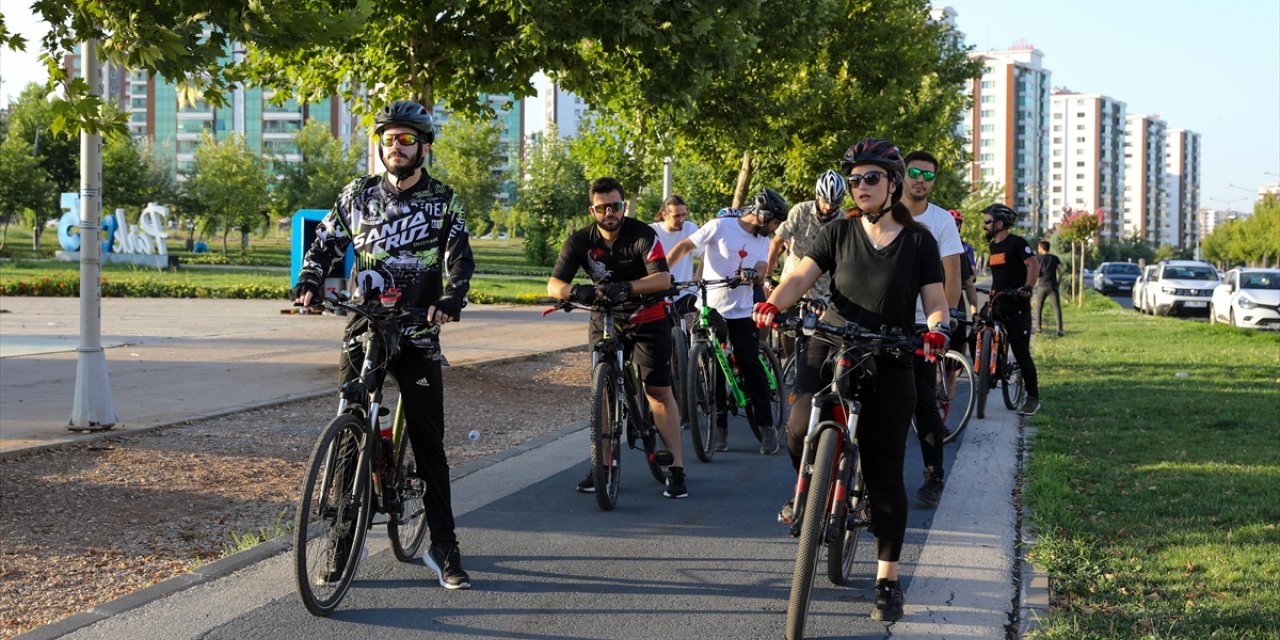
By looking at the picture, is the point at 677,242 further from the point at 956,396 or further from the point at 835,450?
the point at 835,450

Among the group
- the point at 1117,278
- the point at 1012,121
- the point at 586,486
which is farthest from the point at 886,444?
the point at 1012,121

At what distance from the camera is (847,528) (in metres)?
5.10

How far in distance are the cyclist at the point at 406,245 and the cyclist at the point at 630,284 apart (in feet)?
5.45

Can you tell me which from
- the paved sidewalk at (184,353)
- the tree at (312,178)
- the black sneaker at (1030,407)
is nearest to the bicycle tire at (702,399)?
the black sneaker at (1030,407)

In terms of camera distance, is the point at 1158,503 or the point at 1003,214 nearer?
the point at 1158,503

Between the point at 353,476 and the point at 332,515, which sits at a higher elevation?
the point at 353,476

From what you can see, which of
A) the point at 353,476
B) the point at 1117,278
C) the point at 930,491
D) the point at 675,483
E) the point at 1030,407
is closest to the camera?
the point at 353,476

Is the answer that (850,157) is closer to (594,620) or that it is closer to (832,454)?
(832,454)

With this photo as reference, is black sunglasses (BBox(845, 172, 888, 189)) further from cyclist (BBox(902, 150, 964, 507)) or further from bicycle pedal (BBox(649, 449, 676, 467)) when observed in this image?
bicycle pedal (BBox(649, 449, 676, 467))

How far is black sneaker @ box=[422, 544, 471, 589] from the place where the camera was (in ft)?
17.9

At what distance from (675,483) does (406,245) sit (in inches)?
114

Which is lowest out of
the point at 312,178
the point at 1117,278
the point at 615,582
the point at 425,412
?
the point at 615,582

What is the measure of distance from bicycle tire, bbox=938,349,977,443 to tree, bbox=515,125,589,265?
4893 cm

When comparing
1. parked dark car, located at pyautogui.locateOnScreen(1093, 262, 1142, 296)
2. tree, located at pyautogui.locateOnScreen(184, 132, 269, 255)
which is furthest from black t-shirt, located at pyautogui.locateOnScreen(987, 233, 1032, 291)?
tree, located at pyautogui.locateOnScreen(184, 132, 269, 255)
